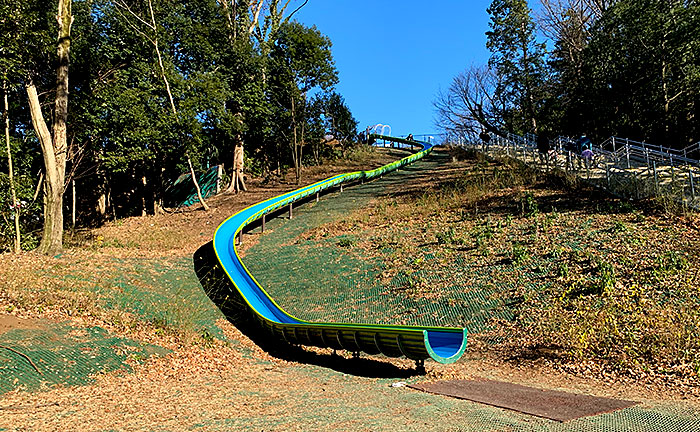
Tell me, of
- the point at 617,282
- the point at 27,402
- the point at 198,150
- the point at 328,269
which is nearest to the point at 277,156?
the point at 198,150

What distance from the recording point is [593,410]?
557 centimetres

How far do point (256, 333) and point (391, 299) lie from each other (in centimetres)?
300

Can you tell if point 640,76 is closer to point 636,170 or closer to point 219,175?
point 636,170

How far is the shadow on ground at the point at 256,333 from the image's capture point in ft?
28.6

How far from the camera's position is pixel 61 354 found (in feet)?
25.6

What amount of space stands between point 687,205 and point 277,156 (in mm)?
25509

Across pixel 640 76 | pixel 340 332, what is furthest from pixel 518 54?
pixel 340 332

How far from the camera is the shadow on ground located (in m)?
8.73

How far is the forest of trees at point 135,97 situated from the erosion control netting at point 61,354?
6.45m

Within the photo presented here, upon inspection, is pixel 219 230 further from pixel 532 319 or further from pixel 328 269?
pixel 532 319

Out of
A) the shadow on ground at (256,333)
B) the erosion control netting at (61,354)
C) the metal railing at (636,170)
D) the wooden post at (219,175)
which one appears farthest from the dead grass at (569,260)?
the wooden post at (219,175)

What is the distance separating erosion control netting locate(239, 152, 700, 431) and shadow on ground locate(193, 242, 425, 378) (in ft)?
3.18

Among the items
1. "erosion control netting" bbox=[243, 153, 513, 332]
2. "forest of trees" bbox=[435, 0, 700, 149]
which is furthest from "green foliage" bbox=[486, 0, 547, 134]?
"erosion control netting" bbox=[243, 153, 513, 332]

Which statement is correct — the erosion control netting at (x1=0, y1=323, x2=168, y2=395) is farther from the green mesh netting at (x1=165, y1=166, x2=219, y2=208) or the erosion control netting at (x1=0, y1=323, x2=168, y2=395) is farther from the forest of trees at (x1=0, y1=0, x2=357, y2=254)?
the green mesh netting at (x1=165, y1=166, x2=219, y2=208)
